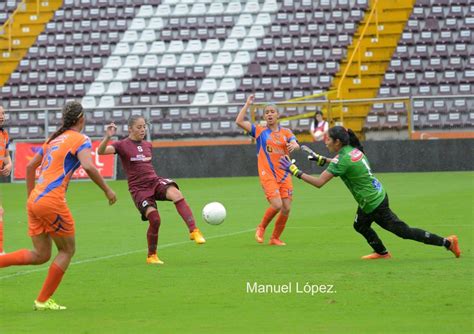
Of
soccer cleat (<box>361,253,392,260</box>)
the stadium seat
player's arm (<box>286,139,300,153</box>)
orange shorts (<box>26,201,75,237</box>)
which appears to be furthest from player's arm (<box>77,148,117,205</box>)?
the stadium seat

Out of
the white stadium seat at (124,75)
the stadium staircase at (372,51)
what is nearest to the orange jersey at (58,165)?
the stadium staircase at (372,51)

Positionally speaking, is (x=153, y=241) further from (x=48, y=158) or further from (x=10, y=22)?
(x=10, y=22)

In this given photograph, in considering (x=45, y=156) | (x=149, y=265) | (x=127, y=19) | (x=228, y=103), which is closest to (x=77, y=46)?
(x=127, y=19)

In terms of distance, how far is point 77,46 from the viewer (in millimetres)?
41625

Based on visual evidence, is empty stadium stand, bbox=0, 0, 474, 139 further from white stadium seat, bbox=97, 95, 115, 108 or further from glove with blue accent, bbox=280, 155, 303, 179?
→ glove with blue accent, bbox=280, 155, 303, 179

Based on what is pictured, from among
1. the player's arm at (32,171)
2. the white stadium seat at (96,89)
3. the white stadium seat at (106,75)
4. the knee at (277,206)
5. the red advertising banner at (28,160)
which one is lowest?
the red advertising banner at (28,160)

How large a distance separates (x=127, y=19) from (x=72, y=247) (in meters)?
33.2

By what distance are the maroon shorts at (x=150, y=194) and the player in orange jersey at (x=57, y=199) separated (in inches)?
148

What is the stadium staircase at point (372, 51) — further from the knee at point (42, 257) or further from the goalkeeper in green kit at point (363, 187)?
the knee at point (42, 257)

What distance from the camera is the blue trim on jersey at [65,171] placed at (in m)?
9.61

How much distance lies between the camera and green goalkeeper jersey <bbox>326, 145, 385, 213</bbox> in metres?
12.8

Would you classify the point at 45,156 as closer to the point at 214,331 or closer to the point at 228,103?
the point at 214,331

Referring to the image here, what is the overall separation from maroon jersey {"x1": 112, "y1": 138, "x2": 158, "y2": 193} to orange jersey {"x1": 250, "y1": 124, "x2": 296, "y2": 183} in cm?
245

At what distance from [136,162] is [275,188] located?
2664 mm
